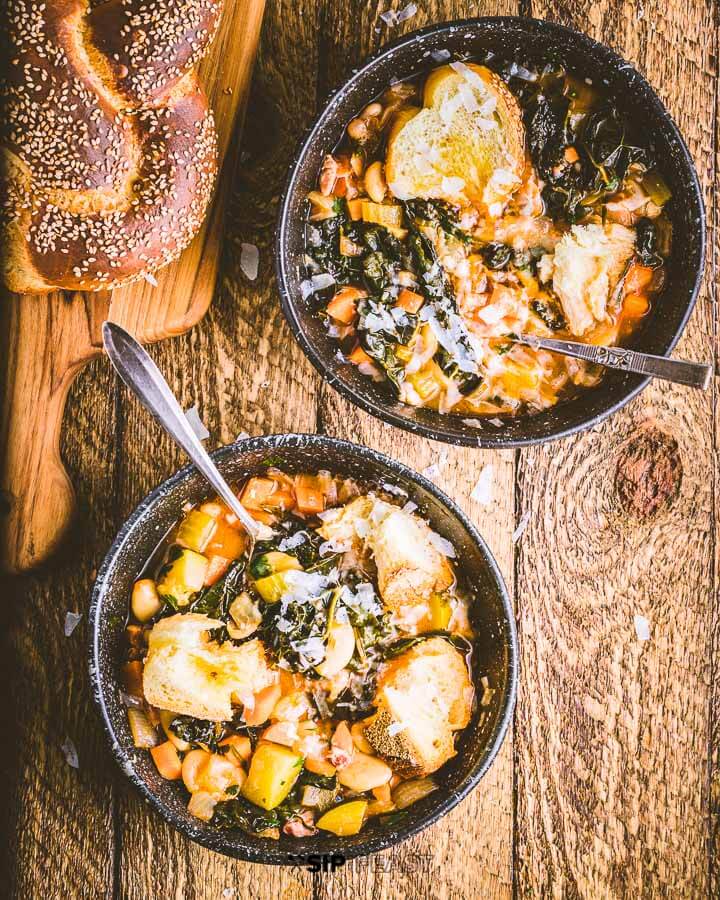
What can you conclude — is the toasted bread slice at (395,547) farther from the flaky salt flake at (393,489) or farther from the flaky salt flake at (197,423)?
the flaky salt flake at (197,423)

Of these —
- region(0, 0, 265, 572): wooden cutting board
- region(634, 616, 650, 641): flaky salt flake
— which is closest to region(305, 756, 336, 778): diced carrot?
region(0, 0, 265, 572): wooden cutting board

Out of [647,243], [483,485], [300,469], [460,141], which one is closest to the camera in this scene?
[460,141]

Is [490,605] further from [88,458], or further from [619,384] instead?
[88,458]

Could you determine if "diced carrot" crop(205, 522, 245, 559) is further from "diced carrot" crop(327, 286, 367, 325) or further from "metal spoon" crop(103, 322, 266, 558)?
"diced carrot" crop(327, 286, 367, 325)

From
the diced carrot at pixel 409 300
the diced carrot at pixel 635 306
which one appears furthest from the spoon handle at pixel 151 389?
the diced carrot at pixel 635 306

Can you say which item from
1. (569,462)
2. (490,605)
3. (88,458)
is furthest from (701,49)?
(88,458)

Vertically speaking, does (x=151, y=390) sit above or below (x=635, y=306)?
below

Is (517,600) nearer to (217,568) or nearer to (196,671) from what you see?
Result: (217,568)

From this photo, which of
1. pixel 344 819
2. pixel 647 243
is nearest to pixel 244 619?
pixel 344 819
